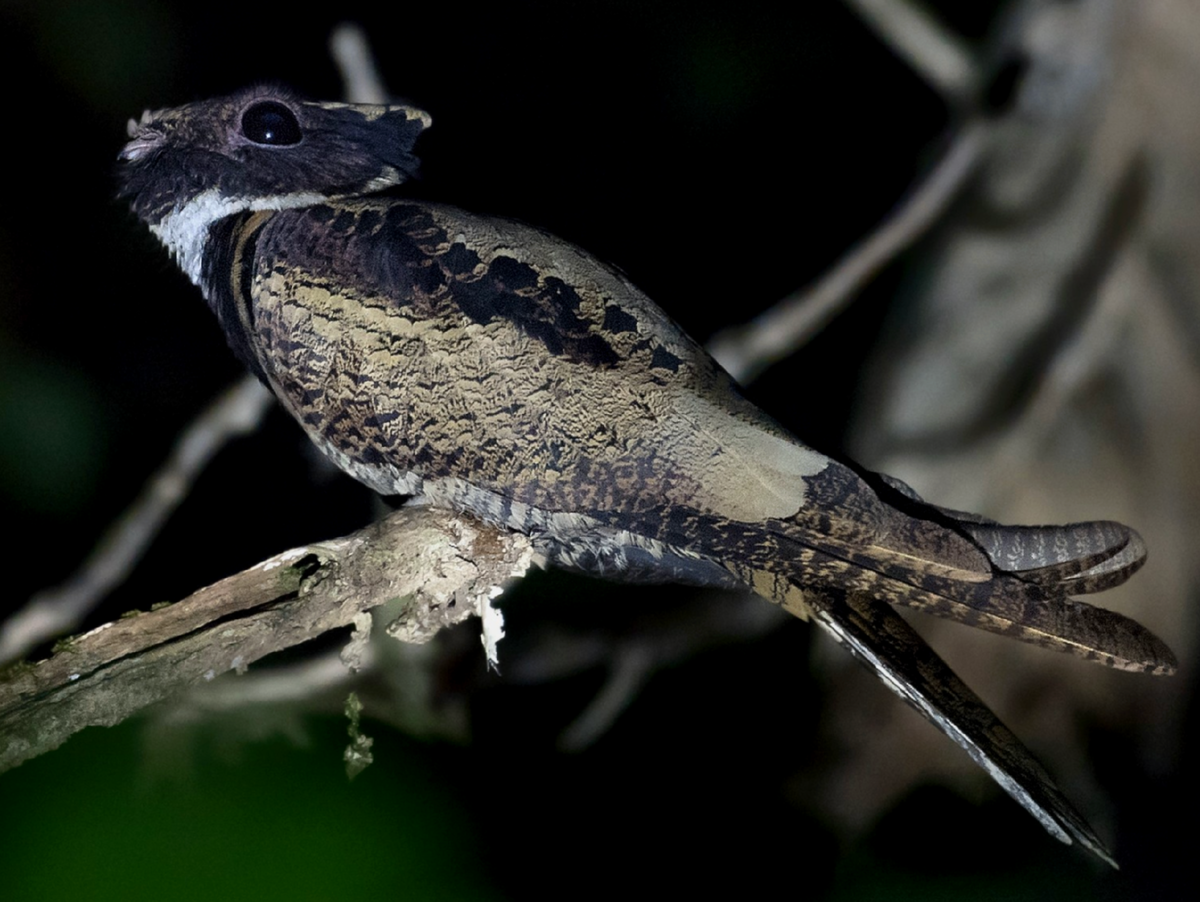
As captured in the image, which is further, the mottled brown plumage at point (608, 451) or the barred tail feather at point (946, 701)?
the mottled brown plumage at point (608, 451)

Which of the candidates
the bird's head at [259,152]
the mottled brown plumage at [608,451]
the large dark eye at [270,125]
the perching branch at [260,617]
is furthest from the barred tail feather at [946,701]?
the large dark eye at [270,125]

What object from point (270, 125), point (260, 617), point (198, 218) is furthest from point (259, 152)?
point (260, 617)

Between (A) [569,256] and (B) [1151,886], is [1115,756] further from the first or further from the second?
(A) [569,256]

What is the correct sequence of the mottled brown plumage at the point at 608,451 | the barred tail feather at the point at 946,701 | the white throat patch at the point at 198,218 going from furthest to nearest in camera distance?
the white throat patch at the point at 198,218 → the mottled brown plumage at the point at 608,451 → the barred tail feather at the point at 946,701

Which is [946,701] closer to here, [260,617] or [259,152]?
[260,617]

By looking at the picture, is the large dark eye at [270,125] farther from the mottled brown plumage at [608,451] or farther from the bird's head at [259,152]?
the mottled brown plumage at [608,451]

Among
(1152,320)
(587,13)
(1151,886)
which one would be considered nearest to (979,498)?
(1152,320)
